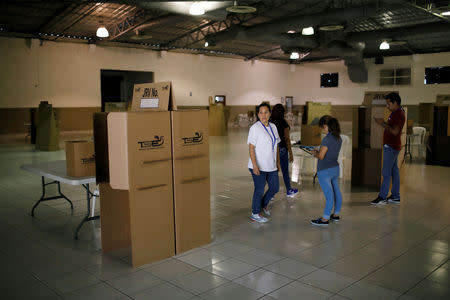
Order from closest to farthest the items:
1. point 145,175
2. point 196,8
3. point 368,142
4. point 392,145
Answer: point 145,175, point 392,145, point 368,142, point 196,8

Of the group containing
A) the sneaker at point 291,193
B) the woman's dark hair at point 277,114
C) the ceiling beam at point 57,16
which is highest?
the ceiling beam at point 57,16

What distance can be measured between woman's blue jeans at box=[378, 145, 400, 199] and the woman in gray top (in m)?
1.16

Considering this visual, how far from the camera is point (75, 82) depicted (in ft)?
57.5

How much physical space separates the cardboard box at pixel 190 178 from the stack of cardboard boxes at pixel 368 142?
3.62 meters

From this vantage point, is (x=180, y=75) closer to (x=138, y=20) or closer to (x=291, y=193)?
(x=138, y=20)

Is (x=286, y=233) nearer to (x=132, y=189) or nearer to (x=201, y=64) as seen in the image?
(x=132, y=189)

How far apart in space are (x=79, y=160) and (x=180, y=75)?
1791cm

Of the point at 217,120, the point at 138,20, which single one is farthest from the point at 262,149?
the point at 138,20

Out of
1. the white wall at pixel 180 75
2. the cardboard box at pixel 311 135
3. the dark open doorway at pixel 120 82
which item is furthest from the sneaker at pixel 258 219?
the dark open doorway at pixel 120 82

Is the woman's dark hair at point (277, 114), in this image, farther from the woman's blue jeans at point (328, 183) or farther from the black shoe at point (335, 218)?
the black shoe at point (335, 218)

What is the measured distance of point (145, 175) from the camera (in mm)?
3262

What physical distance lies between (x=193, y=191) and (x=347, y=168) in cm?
552

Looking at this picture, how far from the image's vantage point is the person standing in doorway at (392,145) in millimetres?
5008

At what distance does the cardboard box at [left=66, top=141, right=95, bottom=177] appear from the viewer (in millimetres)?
3814
